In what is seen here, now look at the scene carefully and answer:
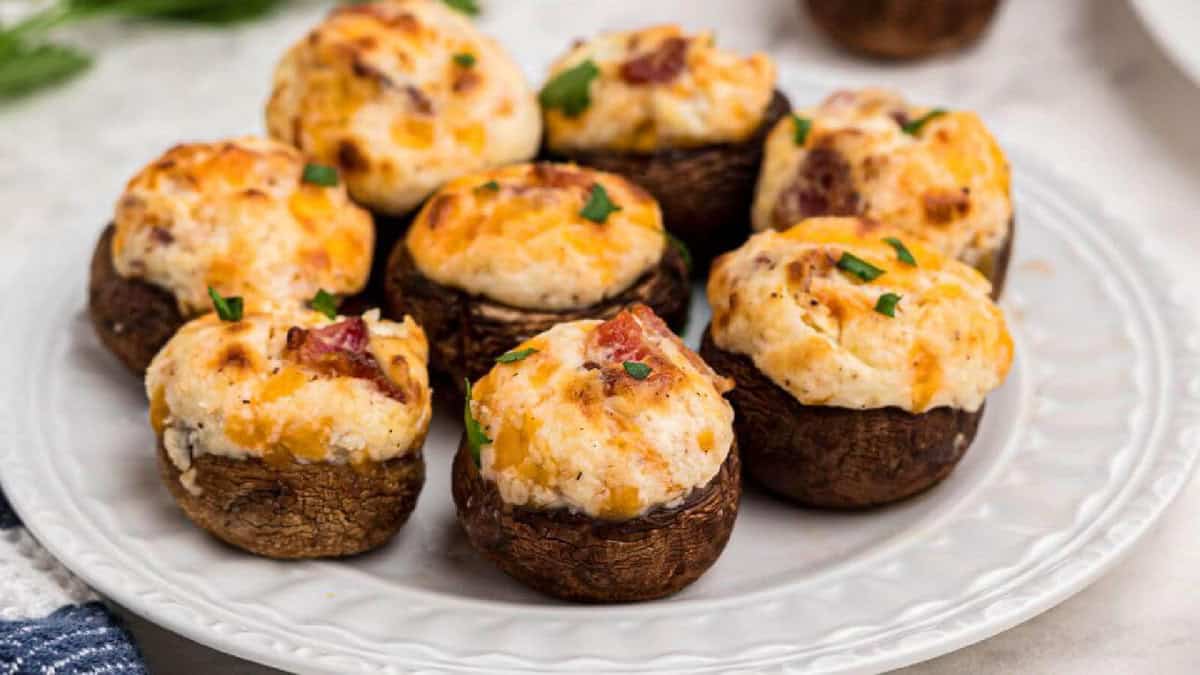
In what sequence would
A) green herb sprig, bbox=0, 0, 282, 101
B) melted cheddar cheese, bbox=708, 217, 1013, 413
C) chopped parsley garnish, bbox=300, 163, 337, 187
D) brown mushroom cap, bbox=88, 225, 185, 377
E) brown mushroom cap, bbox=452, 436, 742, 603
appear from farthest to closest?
green herb sprig, bbox=0, 0, 282, 101 → chopped parsley garnish, bbox=300, 163, 337, 187 → brown mushroom cap, bbox=88, 225, 185, 377 → melted cheddar cheese, bbox=708, 217, 1013, 413 → brown mushroom cap, bbox=452, 436, 742, 603

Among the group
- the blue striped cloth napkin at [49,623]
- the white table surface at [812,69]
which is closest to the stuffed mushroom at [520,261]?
the blue striped cloth napkin at [49,623]

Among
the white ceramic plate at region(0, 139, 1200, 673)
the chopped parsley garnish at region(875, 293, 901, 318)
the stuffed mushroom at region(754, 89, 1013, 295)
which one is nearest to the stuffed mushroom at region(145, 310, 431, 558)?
the white ceramic plate at region(0, 139, 1200, 673)

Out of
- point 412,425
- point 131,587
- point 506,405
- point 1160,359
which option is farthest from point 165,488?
point 1160,359

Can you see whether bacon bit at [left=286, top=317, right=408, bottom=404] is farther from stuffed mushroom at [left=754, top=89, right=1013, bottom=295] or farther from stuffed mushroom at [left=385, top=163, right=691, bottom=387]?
stuffed mushroom at [left=754, top=89, right=1013, bottom=295]

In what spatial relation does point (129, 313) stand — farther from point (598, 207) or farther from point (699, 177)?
point (699, 177)

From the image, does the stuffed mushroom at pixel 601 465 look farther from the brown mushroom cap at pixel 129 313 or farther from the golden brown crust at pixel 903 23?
the golden brown crust at pixel 903 23
